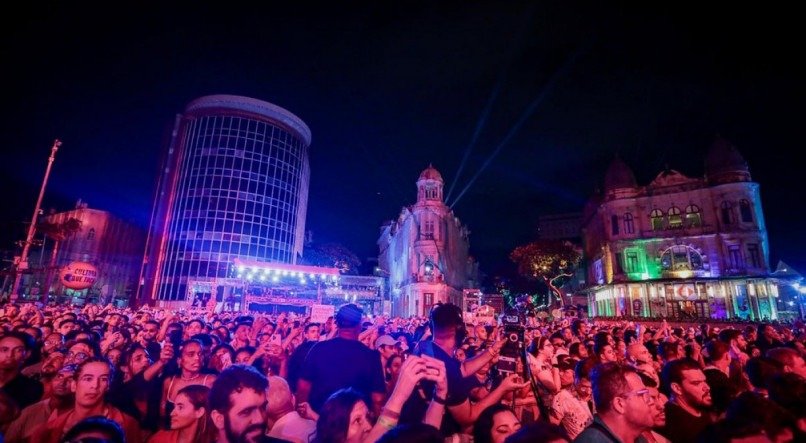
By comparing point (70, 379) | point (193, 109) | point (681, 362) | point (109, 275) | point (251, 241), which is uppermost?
point (193, 109)

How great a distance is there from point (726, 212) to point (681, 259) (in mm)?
6113

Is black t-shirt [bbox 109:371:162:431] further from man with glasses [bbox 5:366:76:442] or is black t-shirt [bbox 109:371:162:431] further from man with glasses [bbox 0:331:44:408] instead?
man with glasses [bbox 0:331:44:408]

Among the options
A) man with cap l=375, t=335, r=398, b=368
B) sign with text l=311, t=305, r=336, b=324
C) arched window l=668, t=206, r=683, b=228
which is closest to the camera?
man with cap l=375, t=335, r=398, b=368

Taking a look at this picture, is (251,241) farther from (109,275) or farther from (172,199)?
(109,275)

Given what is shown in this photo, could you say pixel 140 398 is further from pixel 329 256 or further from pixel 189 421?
pixel 329 256

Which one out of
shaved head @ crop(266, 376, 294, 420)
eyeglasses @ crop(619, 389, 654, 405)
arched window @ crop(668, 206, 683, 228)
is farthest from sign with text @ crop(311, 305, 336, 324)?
arched window @ crop(668, 206, 683, 228)

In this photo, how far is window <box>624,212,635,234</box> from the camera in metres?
40.8

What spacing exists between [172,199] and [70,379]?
5277 centimetres

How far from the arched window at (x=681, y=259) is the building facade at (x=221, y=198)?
45797 millimetres

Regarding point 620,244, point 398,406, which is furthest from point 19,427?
point 620,244

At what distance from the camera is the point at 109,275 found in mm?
60844

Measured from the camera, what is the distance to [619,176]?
141 feet

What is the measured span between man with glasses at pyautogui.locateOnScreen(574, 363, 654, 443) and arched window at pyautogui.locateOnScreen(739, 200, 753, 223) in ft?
148

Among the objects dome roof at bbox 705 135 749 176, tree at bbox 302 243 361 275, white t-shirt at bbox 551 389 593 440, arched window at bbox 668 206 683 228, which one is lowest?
white t-shirt at bbox 551 389 593 440
